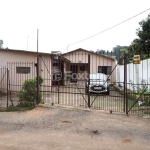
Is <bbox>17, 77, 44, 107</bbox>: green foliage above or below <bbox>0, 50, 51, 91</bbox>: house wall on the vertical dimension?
below

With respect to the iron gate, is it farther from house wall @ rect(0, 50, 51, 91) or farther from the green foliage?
house wall @ rect(0, 50, 51, 91)

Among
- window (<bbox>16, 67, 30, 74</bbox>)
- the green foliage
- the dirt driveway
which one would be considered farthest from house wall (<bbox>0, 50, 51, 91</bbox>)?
the dirt driveway

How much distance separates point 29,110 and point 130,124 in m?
4.18

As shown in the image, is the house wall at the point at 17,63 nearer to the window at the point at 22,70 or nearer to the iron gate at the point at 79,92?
the window at the point at 22,70

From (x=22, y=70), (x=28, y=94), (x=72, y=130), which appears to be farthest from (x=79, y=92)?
(x=72, y=130)

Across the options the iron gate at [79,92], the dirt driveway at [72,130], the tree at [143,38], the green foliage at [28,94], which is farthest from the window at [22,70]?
the tree at [143,38]

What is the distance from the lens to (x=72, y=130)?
5699 mm

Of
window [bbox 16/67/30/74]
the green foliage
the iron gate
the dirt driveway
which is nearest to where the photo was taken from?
the dirt driveway

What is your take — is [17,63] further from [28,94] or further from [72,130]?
[72,130]

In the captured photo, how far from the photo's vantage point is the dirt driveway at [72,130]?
4581 mm

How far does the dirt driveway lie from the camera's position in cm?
458

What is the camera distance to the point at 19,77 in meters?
14.3

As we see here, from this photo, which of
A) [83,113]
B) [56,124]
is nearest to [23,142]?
[56,124]

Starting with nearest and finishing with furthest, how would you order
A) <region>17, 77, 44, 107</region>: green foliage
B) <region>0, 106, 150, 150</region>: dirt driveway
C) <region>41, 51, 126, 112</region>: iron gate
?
<region>0, 106, 150, 150</region>: dirt driveway < <region>41, 51, 126, 112</region>: iron gate < <region>17, 77, 44, 107</region>: green foliage
